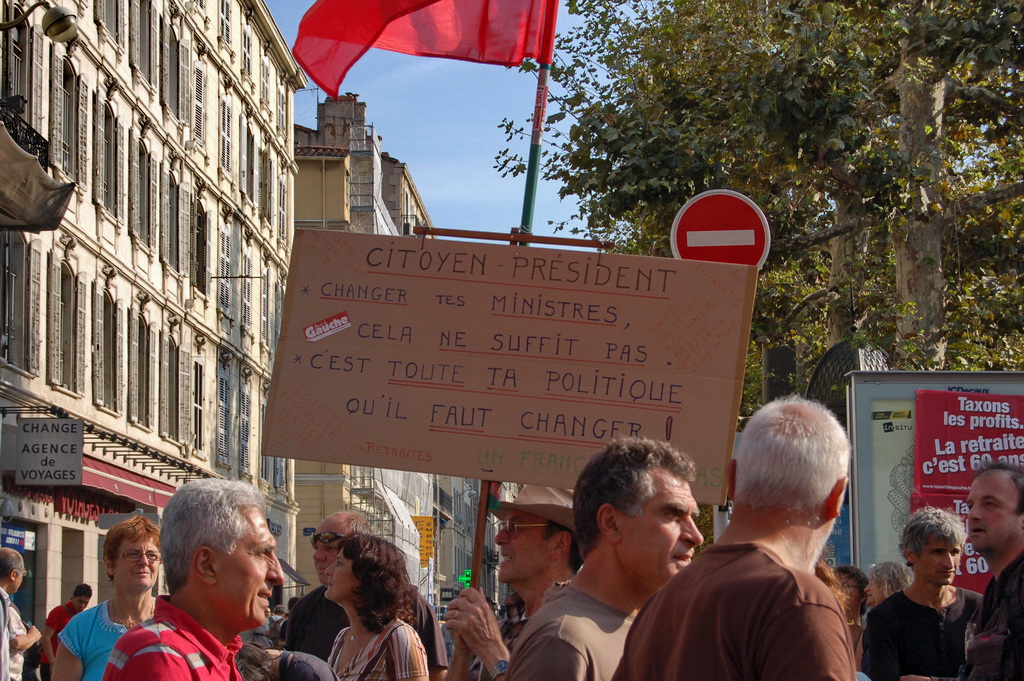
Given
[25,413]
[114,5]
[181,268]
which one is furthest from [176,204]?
[25,413]

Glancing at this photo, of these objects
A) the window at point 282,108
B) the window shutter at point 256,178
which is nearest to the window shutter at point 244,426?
the window shutter at point 256,178

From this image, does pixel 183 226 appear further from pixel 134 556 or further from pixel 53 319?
pixel 134 556

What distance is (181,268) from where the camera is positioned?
3347cm

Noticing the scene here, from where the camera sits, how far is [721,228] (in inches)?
317

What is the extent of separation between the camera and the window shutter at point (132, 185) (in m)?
29.1

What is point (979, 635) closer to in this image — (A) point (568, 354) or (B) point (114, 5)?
(A) point (568, 354)

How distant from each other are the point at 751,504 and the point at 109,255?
25424 millimetres

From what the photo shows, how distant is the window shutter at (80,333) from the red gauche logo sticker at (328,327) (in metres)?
21.3

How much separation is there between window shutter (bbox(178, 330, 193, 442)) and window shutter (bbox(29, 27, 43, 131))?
9.99 metres

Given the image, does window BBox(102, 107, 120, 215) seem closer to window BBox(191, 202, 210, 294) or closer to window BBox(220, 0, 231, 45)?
window BBox(191, 202, 210, 294)

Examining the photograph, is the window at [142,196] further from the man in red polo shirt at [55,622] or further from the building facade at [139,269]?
the man in red polo shirt at [55,622]

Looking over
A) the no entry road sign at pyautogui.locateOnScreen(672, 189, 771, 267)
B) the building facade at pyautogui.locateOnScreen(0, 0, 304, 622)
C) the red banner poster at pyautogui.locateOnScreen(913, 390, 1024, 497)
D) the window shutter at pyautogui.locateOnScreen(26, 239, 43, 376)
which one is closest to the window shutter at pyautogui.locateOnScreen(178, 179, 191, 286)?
the building facade at pyautogui.locateOnScreen(0, 0, 304, 622)

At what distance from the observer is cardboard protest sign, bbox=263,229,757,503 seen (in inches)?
191

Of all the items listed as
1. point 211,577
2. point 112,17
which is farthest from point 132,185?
point 211,577
